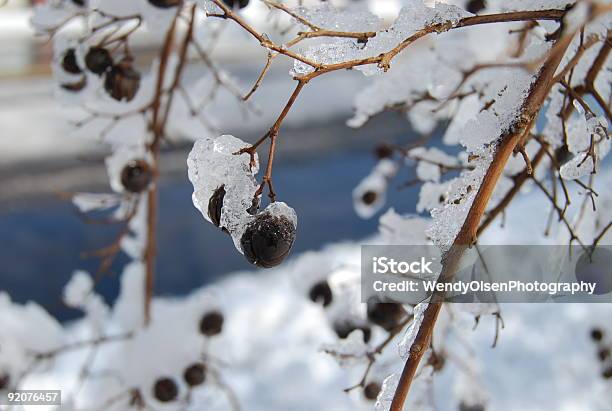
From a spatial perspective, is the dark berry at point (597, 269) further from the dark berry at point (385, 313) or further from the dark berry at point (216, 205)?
the dark berry at point (216, 205)

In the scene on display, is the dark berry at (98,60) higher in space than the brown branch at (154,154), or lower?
higher

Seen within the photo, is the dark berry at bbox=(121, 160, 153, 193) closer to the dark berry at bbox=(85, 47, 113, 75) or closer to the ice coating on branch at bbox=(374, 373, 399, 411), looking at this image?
the dark berry at bbox=(85, 47, 113, 75)

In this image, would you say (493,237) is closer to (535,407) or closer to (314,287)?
(535,407)

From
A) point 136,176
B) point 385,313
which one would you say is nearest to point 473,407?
point 385,313

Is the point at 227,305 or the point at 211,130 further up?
the point at 211,130

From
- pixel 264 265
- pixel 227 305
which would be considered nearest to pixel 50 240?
pixel 227 305

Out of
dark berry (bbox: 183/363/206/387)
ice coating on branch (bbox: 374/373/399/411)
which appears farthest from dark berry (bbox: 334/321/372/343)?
ice coating on branch (bbox: 374/373/399/411)

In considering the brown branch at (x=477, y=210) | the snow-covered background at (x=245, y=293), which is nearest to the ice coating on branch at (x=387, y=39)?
the brown branch at (x=477, y=210)
